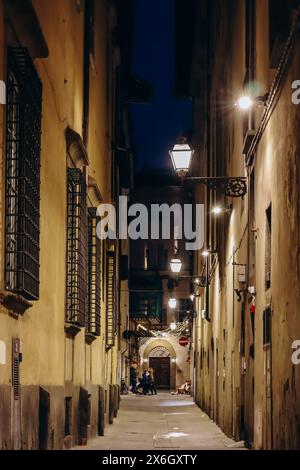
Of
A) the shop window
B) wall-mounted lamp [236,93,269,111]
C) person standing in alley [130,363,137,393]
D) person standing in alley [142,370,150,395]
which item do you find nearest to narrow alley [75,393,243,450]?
the shop window

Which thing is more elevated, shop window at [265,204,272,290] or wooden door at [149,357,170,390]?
shop window at [265,204,272,290]

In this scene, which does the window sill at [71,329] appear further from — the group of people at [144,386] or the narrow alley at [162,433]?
the group of people at [144,386]

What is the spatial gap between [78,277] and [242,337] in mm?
3975

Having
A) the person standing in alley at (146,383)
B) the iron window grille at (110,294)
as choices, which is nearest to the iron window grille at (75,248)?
the iron window grille at (110,294)

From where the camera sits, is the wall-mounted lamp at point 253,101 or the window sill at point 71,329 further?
the window sill at point 71,329

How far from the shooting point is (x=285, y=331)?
10.7 metres

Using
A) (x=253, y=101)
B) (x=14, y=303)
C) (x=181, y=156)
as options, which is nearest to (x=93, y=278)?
(x=181, y=156)

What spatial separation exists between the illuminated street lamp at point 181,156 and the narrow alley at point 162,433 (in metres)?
5.11

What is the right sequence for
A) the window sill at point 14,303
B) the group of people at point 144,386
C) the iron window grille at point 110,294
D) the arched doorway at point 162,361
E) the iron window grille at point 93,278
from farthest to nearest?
the arched doorway at point 162,361, the group of people at point 144,386, the iron window grille at point 110,294, the iron window grille at point 93,278, the window sill at point 14,303

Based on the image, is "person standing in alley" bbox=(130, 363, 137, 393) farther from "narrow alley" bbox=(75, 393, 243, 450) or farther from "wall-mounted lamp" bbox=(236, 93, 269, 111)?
"wall-mounted lamp" bbox=(236, 93, 269, 111)

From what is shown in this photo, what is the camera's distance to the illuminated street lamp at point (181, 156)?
15469 millimetres

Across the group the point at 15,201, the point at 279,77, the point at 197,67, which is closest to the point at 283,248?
the point at 279,77

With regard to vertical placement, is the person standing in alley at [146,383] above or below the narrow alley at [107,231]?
below

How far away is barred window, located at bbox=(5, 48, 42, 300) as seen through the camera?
9.02m
